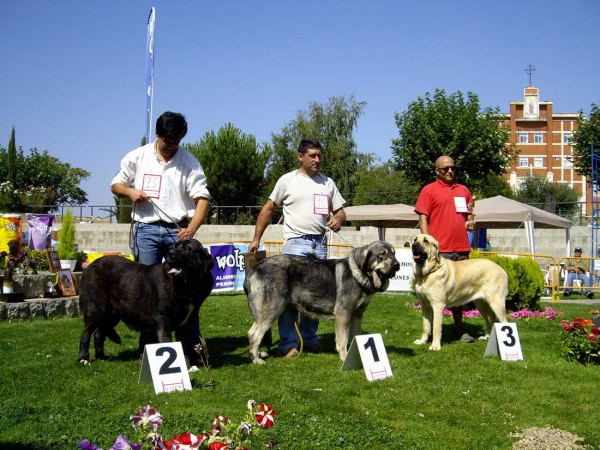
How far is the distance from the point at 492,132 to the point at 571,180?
66117 mm

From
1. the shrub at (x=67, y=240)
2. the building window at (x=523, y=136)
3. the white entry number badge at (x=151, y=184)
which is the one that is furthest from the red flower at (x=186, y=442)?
the building window at (x=523, y=136)

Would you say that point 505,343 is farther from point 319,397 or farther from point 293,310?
point 319,397

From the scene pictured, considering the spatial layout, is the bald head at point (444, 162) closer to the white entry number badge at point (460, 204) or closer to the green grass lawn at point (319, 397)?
the white entry number badge at point (460, 204)

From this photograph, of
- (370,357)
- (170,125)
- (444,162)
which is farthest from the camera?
(444,162)

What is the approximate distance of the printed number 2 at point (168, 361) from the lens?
4.63 m

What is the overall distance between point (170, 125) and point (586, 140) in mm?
25207

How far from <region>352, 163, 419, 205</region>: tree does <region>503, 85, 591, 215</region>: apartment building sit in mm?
42615

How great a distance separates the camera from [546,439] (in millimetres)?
3703

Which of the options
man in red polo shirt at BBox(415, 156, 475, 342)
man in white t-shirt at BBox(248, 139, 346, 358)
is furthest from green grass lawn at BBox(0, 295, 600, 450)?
man in red polo shirt at BBox(415, 156, 475, 342)

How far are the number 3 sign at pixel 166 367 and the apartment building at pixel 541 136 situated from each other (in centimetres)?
8818

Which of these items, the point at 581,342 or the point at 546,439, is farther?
the point at 581,342

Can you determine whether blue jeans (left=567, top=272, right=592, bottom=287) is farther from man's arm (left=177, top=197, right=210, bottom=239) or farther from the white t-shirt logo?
man's arm (left=177, top=197, right=210, bottom=239)

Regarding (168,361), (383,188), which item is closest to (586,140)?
(383,188)

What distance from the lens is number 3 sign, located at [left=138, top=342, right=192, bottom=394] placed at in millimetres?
4570
